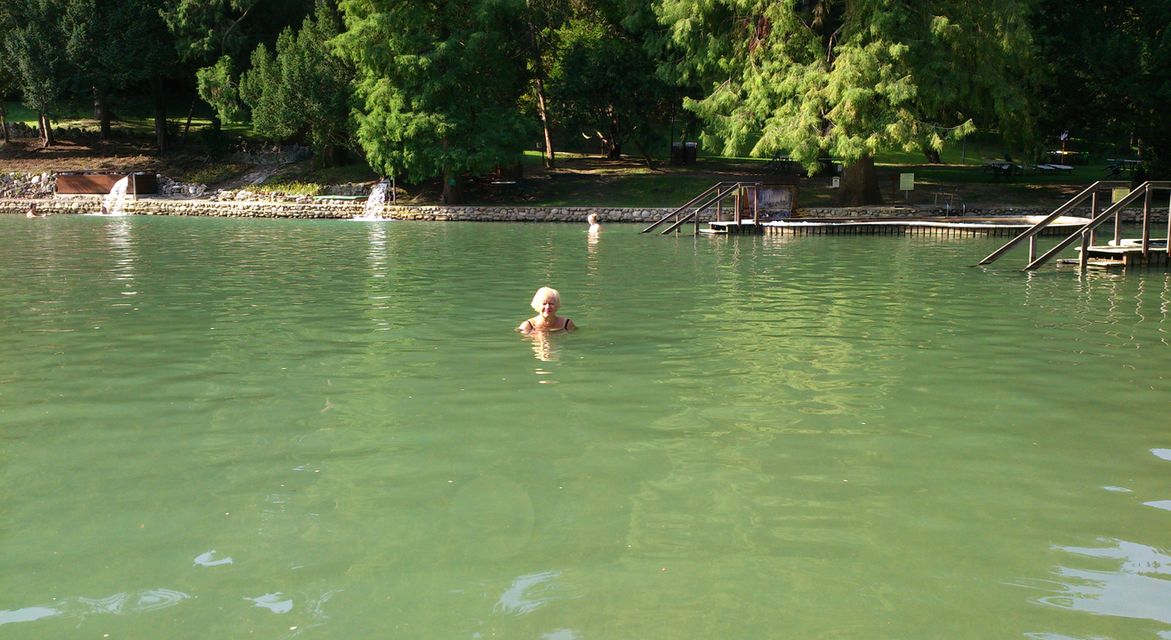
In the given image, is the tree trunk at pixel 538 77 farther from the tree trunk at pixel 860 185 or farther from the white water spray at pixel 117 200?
the white water spray at pixel 117 200

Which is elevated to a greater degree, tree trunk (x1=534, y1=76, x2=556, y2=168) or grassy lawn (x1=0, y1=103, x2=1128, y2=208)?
tree trunk (x1=534, y1=76, x2=556, y2=168)

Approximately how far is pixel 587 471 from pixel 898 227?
26.6 m

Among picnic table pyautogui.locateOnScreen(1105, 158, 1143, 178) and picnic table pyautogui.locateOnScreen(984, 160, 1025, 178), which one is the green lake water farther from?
picnic table pyautogui.locateOnScreen(1105, 158, 1143, 178)

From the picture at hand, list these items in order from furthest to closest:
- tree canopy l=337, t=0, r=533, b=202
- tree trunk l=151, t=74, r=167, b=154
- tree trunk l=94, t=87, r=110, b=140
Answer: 1. tree trunk l=94, t=87, r=110, b=140
2. tree trunk l=151, t=74, r=167, b=154
3. tree canopy l=337, t=0, r=533, b=202

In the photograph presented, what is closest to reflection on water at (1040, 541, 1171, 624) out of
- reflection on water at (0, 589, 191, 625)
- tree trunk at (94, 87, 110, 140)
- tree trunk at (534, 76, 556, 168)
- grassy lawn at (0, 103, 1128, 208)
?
reflection on water at (0, 589, 191, 625)

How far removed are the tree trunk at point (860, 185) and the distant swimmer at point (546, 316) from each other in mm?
28508

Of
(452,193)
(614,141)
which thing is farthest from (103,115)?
(614,141)

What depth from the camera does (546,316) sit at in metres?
12.2

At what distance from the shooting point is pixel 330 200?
1736 inches

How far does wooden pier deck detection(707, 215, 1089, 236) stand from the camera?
3023 centimetres

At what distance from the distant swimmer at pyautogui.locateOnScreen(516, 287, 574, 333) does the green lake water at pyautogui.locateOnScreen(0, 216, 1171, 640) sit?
1.44 feet

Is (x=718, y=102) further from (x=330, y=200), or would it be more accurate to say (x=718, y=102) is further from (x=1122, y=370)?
(x=1122, y=370)

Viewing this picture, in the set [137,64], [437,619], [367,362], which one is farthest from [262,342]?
[137,64]

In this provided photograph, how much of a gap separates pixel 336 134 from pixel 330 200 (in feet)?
16.8
